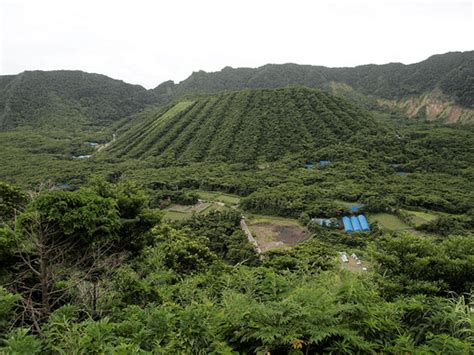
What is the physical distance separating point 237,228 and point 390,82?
12736 cm

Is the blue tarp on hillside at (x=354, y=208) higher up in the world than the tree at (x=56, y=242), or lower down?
lower down

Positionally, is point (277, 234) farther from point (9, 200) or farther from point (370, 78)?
point (370, 78)

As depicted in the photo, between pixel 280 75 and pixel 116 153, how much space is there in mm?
107969

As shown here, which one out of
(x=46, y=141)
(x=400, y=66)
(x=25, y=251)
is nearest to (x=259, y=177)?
(x=25, y=251)

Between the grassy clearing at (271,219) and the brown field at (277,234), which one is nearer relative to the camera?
the brown field at (277,234)

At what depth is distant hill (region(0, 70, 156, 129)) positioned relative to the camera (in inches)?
4456

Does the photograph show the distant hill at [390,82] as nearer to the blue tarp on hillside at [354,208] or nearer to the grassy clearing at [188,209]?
the blue tarp on hillside at [354,208]

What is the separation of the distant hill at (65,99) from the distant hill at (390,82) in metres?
25.3

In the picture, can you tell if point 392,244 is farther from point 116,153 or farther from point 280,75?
point 280,75

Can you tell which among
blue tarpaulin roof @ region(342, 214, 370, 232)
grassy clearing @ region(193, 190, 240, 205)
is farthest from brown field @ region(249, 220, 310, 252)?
grassy clearing @ region(193, 190, 240, 205)

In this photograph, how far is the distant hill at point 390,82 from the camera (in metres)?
96.9

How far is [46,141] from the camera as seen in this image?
83.8 metres

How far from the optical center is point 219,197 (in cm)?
4331

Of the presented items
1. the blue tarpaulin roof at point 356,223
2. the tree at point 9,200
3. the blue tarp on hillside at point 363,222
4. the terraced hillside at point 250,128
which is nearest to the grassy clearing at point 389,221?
the blue tarp on hillside at point 363,222
